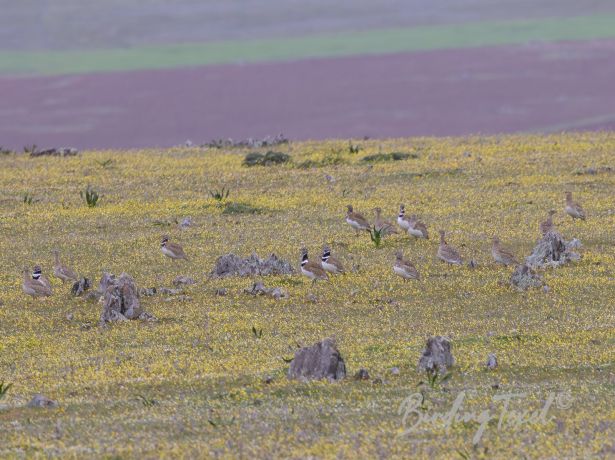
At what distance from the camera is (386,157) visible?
4259 centimetres

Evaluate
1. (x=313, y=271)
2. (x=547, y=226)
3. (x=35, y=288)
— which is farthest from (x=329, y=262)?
(x=547, y=226)

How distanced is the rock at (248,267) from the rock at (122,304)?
11.4 ft

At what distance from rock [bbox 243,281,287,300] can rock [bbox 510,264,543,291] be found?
3.92 m

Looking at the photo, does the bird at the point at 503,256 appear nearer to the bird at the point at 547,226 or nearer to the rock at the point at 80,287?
the bird at the point at 547,226

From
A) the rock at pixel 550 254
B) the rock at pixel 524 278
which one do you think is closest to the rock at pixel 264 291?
the rock at pixel 524 278

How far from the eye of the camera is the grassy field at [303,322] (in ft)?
45.2

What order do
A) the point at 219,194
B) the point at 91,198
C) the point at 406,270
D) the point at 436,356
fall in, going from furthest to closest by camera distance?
the point at 219,194, the point at 91,198, the point at 406,270, the point at 436,356

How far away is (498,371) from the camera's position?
16.8 metres

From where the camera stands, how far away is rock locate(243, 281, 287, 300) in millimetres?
22641

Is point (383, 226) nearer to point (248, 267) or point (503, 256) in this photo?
point (503, 256)

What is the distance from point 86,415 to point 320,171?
25.9m

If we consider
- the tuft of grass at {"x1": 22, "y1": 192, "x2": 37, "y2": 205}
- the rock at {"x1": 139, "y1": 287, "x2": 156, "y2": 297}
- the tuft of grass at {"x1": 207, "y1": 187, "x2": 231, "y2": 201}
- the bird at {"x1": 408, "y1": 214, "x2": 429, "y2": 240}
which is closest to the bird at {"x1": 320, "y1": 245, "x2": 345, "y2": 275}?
the rock at {"x1": 139, "y1": 287, "x2": 156, "y2": 297}

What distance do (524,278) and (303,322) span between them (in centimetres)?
423

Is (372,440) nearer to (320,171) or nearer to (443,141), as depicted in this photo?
(320,171)
